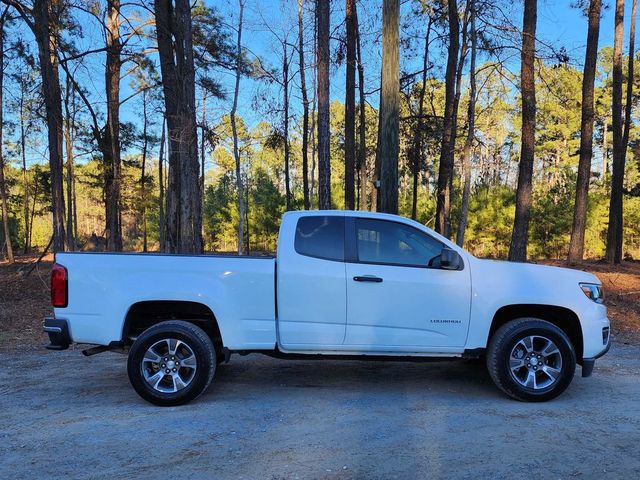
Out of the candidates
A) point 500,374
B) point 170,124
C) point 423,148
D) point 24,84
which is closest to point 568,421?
point 500,374

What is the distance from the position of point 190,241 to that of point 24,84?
49.4 ft

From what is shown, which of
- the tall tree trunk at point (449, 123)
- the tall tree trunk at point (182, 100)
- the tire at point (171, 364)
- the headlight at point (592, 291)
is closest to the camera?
the tire at point (171, 364)

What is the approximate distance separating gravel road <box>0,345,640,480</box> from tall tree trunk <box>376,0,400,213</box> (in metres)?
4.36

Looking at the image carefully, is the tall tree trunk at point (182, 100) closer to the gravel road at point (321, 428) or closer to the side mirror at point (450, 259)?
the gravel road at point (321, 428)

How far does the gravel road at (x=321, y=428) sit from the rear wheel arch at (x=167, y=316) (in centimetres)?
63

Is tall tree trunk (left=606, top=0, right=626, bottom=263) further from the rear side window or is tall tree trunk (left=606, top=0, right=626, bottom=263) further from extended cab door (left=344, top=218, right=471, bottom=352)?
the rear side window

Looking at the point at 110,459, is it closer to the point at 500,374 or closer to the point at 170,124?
the point at 500,374

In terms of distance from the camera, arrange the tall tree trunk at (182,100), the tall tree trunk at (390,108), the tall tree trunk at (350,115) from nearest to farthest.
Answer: the tall tree trunk at (390,108) → the tall tree trunk at (182,100) → the tall tree trunk at (350,115)

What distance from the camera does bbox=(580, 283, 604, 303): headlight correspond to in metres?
5.36

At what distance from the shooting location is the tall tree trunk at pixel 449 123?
17.4 meters

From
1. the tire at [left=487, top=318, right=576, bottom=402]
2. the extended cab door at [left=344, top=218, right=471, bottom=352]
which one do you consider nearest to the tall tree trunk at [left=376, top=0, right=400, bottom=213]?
the extended cab door at [left=344, top=218, right=471, bottom=352]

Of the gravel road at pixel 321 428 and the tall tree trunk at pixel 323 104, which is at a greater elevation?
the tall tree trunk at pixel 323 104

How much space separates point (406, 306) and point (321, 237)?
113 cm

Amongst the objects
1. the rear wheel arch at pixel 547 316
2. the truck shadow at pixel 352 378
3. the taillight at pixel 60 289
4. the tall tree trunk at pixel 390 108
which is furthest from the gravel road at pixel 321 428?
the tall tree trunk at pixel 390 108
